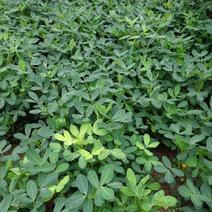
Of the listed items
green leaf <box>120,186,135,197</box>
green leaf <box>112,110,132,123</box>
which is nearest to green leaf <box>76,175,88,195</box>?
green leaf <box>120,186,135,197</box>

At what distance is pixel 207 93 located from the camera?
5.87 ft

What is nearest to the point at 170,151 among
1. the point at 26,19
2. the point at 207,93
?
the point at 207,93

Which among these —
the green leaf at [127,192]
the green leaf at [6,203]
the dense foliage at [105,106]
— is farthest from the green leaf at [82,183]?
the green leaf at [6,203]

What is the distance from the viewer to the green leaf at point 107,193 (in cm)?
117

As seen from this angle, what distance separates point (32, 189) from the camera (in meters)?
1.21

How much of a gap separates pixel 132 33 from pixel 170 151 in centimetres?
85

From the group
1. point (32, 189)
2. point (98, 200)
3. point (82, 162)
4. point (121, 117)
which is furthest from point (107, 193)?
point (121, 117)

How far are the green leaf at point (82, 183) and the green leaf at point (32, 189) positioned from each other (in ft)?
0.49

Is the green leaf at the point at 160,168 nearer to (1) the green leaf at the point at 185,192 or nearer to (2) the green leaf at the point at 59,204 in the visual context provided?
(1) the green leaf at the point at 185,192

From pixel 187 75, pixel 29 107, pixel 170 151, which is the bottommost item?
pixel 170 151

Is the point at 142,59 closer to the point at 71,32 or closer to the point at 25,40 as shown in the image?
the point at 71,32

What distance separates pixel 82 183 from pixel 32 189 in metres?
0.18

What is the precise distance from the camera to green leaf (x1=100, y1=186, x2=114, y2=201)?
1172 mm

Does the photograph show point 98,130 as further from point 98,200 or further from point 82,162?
point 98,200
